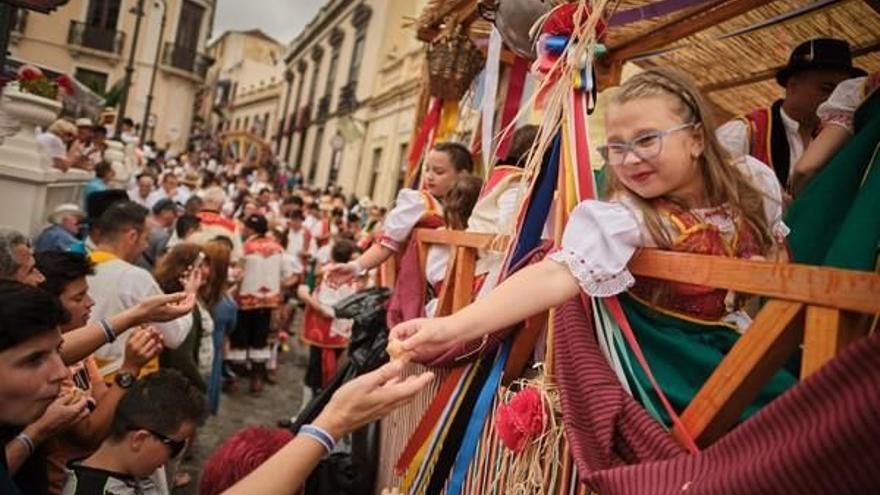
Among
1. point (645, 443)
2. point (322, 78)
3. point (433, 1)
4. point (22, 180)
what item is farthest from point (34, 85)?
point (322, 78)

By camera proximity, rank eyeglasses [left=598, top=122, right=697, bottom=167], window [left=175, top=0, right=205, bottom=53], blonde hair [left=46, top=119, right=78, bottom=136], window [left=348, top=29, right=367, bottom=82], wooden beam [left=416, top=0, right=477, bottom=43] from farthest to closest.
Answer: window [left=175, top=0, right=205, bottom=53] < window [left=348, top=29, right=367, bottom=82] < blonde hair [left=46, top=119, right=78, bottom=136] < wooden beam [left=416, top=0, right=477, bottom=43] < eyeglasses [left=598, top=122, right=697, bottom=167]

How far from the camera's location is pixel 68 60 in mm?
27547

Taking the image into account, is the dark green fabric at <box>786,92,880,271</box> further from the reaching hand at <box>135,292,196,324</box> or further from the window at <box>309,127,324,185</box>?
the window at <box>309,127,324,185</box>

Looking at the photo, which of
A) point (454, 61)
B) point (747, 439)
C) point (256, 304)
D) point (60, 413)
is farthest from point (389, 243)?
point (256, 304)

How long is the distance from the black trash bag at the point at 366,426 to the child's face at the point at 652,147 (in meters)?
1.87

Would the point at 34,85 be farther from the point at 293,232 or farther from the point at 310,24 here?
the point at 310,24

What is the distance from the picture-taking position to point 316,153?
28766mm

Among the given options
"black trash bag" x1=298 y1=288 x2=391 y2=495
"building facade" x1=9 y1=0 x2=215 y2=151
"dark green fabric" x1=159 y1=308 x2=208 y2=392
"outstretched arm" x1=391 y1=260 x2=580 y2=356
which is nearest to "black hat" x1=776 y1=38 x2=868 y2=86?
"outstretched arm" x1=391 y1=260 x2=580 y2=356

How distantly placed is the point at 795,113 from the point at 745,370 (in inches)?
70.9

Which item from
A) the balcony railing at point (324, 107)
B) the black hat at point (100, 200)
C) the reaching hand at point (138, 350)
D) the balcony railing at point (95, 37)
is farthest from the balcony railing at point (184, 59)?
the reaching hand at point (138, 350)

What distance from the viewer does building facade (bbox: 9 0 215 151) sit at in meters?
25.4

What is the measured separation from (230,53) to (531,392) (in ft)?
208

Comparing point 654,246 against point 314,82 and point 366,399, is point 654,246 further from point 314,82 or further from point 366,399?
point 314,82

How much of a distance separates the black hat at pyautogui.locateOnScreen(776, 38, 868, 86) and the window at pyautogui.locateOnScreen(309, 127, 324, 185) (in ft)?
85.7
